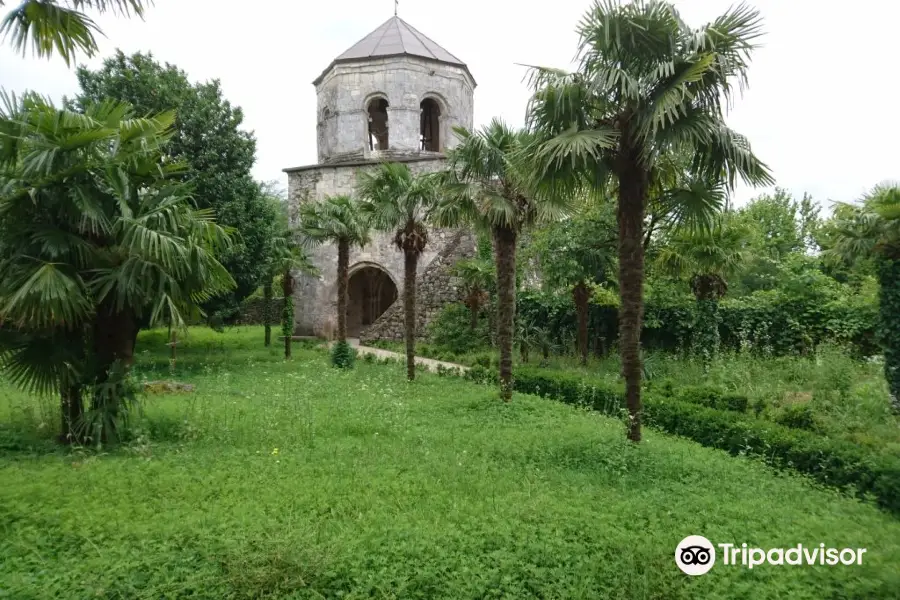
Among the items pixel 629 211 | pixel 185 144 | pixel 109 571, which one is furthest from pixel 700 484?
pixel 185 144

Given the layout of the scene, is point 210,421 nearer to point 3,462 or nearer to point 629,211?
point 3,462

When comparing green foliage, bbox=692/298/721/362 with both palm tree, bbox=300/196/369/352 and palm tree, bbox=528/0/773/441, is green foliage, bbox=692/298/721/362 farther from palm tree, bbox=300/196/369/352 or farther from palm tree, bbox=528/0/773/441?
palm tree, bbox=300/196/369/352

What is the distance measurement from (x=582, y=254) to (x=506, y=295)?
4462mm

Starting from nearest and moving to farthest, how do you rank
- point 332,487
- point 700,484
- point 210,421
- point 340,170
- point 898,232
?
point 332,487
point 700,484
point 210,421
point 898,232
point 340,170

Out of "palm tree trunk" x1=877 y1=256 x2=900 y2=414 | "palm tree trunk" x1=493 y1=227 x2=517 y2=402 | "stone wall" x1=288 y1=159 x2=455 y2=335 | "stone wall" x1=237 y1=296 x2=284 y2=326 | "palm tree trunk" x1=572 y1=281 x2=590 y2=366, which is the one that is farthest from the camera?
"stone wall" x1=237 y1=296 x2=284 y2=326

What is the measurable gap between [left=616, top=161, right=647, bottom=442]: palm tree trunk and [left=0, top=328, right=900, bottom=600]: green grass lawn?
0.79 meters

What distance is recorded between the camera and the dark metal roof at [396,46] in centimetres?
2105

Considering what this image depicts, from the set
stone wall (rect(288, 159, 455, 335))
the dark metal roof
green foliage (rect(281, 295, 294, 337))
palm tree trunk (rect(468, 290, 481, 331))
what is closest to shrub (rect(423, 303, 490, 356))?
palm tree trunk (rect(468, 290, 481, 331))

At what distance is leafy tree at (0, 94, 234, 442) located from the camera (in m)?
6.47

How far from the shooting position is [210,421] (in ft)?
26.8

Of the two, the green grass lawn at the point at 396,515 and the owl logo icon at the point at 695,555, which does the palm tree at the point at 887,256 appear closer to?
the green grass lawn at the point at 396,515

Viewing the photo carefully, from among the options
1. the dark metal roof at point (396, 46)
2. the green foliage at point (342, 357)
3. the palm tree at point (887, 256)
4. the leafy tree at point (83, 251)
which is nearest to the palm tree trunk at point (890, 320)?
the palm tree at point (887, 256)

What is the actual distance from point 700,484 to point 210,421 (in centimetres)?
617

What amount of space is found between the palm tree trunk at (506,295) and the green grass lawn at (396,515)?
2040 mm
